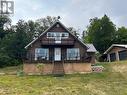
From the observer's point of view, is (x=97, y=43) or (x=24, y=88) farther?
(x=97, y=43)

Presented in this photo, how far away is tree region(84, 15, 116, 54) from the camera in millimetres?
70250

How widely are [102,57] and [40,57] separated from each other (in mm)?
24164

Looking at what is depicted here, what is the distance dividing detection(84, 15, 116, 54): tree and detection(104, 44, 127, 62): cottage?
25.2 feet

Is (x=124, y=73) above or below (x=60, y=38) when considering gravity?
below

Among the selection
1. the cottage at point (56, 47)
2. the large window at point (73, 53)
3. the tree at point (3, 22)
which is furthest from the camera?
the tree at point (3, 22)

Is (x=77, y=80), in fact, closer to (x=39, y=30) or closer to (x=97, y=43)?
(x=97, y=43)

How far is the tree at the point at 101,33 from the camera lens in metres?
70.2

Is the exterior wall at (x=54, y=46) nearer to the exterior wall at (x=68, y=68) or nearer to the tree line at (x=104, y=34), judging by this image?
the exterior wall at (x=68, y=68)

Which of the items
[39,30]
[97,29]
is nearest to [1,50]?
[39,30]

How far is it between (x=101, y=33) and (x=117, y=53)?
14.7 metres

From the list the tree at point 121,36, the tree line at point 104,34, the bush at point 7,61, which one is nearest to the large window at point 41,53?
the bush at point 7,61

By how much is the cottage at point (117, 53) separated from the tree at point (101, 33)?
768cm

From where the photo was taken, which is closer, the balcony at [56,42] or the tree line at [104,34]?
the balcony at [56,42]

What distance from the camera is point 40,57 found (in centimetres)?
4466
